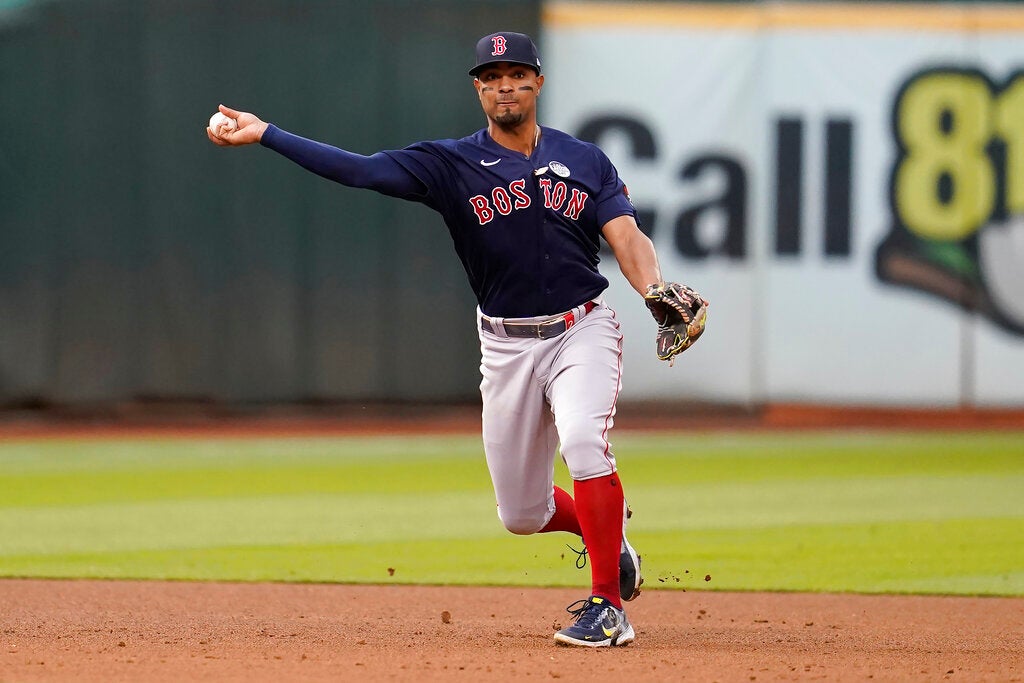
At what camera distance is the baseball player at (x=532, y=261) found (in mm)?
5156

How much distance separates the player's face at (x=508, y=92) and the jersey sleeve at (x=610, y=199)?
0.32 m

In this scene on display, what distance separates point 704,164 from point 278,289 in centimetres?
411

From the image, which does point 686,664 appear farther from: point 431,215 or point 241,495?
point 431,215

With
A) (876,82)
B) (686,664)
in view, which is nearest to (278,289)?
(876,82)

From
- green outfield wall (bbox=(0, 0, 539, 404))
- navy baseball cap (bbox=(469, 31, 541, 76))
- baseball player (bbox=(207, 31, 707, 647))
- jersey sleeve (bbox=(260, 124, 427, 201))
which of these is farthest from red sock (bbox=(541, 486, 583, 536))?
green outfield wall (bbox=(0, 0, 539, 404))

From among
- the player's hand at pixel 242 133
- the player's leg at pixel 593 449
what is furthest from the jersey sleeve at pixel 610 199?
the player's hand at pixel 242 133

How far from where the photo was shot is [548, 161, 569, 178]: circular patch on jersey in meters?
5.31

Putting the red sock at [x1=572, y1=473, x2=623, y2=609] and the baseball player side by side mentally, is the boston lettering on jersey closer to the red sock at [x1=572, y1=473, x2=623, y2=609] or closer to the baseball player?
the baseball player

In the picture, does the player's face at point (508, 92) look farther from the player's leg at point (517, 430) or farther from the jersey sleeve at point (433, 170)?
the player's leg at point (517, 430)

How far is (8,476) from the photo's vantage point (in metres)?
10.8

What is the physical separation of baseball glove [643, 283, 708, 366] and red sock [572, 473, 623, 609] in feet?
1.59

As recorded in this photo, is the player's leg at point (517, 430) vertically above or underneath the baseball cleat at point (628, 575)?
above

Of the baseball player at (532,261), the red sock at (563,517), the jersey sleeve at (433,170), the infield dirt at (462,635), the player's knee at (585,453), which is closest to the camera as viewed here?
the infield dirt at (462,635)

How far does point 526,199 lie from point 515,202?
38 millimetres
